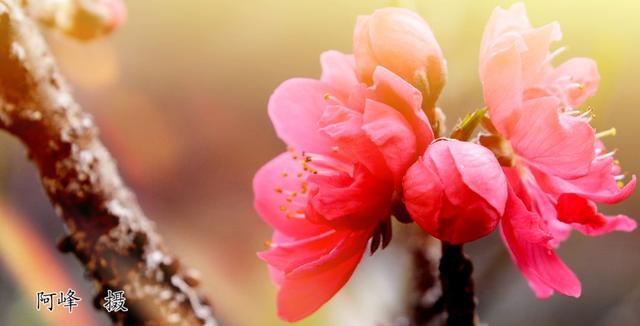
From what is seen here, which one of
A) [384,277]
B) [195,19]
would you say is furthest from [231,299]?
[195,19]

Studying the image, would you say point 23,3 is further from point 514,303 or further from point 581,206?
point 514,303

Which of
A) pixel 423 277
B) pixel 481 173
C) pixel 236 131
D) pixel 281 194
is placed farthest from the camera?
pixel 236 131

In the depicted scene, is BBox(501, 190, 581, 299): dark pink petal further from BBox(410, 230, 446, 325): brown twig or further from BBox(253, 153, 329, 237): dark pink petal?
BBox(410, 230, 446, 325): brown twig

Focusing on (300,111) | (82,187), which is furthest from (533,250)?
(82,187)

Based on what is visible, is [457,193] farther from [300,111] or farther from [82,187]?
[82,187]

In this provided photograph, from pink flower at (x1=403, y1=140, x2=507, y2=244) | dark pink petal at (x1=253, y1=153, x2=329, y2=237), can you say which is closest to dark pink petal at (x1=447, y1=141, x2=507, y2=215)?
pink flower at (x1=403, y1=140, x2=507, y2=244)

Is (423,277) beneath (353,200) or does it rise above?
beneath

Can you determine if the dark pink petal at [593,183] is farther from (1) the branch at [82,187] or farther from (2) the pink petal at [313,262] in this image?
(1) the branch at [82,187]
